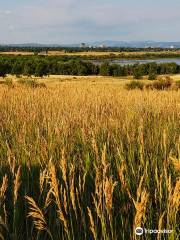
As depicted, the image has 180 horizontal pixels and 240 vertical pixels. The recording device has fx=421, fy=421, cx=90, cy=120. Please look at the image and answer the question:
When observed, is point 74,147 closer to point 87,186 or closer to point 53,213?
point 87,186

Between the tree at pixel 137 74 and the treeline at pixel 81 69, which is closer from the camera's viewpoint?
the tree at pixel 137 74

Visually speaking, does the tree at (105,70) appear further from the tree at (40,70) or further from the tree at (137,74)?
the tree at (40,70)

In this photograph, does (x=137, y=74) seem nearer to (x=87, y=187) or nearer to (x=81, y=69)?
(x=81, y=69)

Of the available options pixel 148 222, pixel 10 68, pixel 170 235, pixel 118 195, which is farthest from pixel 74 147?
pixel 10 68

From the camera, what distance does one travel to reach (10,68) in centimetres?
8912

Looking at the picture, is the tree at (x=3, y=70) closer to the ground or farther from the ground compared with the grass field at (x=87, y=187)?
closer to the ground

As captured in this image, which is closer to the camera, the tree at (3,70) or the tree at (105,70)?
the tree at (3,70)

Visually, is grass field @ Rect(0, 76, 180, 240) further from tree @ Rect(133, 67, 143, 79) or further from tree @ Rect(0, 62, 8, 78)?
tree @ Rect(0, 62, 8, 78)

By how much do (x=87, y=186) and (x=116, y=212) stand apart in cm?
39

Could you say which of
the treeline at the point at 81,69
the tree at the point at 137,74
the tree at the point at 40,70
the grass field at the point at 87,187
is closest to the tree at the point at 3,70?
the treeline at the point at 81,69

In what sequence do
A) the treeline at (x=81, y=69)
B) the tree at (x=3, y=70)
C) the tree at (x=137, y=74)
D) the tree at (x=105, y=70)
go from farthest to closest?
1. the tree at (x=105, y=70)
2. the treeline at (x=81, y=69)
3. the tree at (x=3, y=70)
4. the tree at (x=137, y=74)

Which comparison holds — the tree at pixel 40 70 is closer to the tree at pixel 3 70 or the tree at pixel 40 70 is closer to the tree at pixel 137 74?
the tree at pixel 3 70

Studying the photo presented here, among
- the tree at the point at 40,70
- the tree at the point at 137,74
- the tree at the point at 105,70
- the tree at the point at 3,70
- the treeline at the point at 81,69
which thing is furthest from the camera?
the tree at the point at 105,70

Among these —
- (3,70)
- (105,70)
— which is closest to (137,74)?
(105,70)
